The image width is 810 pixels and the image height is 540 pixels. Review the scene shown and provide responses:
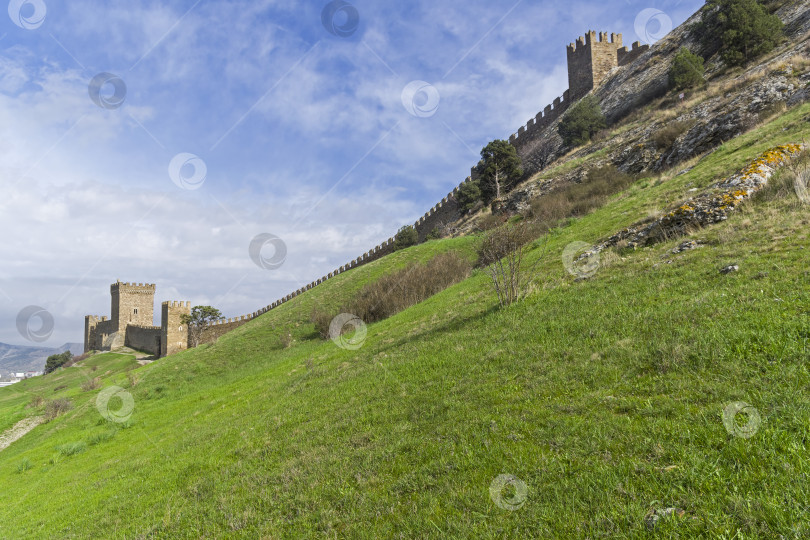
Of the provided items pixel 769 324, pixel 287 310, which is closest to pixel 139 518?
pixel 769 324

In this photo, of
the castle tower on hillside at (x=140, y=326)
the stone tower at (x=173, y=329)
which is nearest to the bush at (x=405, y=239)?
the castle tower on hillside at (x=140, y=326)

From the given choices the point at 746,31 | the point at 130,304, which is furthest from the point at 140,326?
the point at 746,31

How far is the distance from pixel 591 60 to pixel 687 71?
2689 centimetres

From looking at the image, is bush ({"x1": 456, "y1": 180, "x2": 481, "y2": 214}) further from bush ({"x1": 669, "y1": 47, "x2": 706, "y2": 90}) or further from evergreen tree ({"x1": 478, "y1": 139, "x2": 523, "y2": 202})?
bush ({"x1": 669, "y1": 47, "x2": 706, "y2": 90})

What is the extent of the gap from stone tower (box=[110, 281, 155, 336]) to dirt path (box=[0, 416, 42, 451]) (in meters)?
55.7

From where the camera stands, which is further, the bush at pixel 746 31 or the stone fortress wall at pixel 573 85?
the stone fortress wall at pixel 573 85

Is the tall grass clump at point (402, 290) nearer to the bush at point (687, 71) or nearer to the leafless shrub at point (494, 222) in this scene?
the leafless shrub at point (494, 222)

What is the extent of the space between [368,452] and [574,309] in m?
5.77

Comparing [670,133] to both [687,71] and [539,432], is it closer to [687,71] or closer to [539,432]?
[687,71]

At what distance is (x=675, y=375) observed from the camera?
520cm

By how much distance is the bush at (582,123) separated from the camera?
4616cm

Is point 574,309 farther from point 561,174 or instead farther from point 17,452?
point 561,174

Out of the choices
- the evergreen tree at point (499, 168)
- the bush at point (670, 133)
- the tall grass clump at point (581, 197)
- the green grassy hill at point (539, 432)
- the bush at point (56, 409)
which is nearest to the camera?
the green grassy hill at point (539, 432)

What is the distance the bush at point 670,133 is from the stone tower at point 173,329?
61043 millimetres
